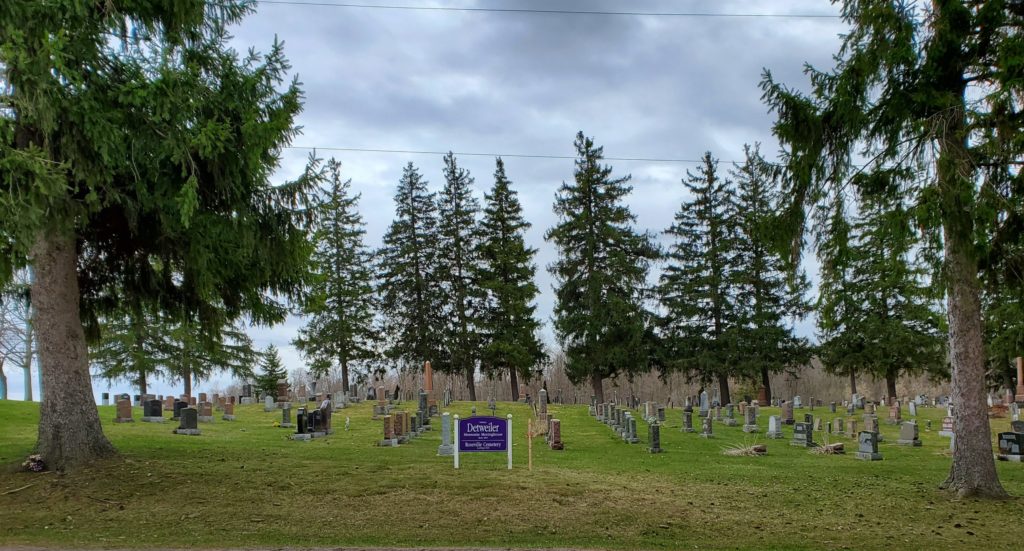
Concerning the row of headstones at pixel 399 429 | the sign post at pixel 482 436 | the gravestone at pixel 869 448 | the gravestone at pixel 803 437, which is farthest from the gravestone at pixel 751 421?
the sign post at pixel 482 436

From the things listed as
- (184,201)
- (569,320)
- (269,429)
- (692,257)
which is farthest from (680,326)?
(184,201)

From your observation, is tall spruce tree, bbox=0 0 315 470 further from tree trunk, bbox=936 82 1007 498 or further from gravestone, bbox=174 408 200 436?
tree trunk, bbox=936 82 1007 498

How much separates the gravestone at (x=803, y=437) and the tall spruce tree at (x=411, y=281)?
26.5 m

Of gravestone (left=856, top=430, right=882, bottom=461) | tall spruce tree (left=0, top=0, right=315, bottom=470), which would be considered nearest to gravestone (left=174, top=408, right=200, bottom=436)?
tall spruce tree (left=0, top=0, right=315, bottom=470)

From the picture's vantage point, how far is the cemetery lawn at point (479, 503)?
8930 millimetres

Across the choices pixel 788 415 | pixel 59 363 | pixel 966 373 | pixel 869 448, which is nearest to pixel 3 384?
pixel 59 363

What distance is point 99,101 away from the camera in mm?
10523

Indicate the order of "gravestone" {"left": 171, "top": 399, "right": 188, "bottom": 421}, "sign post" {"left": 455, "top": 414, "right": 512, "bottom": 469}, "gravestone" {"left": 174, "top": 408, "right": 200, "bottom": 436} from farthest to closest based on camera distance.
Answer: "gravestone" {"left": 171, "top": 399, "right": 188, "bottom": 421} → "gravestone" {"left": 174, "top": 408, "right": 200, "bottom": 436} → "sign post" {"left": 455, "top": 414, "right": 512, "bottom": 469}

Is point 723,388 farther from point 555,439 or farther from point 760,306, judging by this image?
point 555,439

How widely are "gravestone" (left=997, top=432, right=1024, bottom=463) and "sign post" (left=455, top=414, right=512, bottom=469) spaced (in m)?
11.1

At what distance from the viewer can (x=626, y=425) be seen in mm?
20203

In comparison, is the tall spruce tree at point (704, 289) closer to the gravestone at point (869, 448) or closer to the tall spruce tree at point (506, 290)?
the tall spruce tree at point (506, 290)

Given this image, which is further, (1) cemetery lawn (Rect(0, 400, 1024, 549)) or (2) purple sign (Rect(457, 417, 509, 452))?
(2) purple sign (Rect(457, 417, 509, 452))

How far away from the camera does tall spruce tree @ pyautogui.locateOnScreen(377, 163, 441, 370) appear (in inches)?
1715
